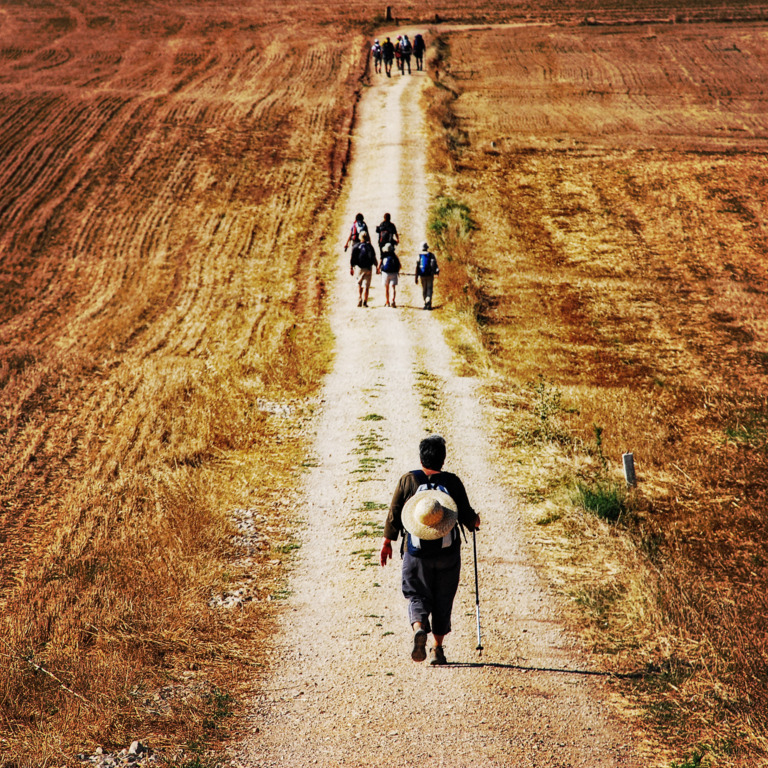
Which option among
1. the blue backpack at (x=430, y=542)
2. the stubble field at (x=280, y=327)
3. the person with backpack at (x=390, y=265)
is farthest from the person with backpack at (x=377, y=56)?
the blue backpack at (x=430, y=542)

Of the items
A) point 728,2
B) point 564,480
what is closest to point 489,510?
point 564,480

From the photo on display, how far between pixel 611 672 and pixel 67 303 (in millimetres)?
20595

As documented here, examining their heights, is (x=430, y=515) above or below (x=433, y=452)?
below

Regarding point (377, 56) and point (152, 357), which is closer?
point (152, 357)

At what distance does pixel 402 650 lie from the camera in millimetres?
7355

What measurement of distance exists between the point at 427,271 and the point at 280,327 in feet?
13.2

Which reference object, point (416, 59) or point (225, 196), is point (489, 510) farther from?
point (416, 59)

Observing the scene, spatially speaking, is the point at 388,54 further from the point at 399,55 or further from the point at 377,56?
the point at 377,56

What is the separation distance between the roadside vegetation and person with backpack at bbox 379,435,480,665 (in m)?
2.00

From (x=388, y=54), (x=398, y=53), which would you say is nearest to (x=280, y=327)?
(x=388, y=54)

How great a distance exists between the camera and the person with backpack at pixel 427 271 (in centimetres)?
1791

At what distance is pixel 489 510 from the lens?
1029cm

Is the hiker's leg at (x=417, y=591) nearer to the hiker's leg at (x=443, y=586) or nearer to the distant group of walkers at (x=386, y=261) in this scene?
the hiker's leg at (x=443, y=586)

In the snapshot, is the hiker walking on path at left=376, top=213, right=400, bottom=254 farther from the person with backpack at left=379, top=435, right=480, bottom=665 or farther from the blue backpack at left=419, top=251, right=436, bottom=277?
the person with backpack at left=379, top=435, right=480, bottom=665
